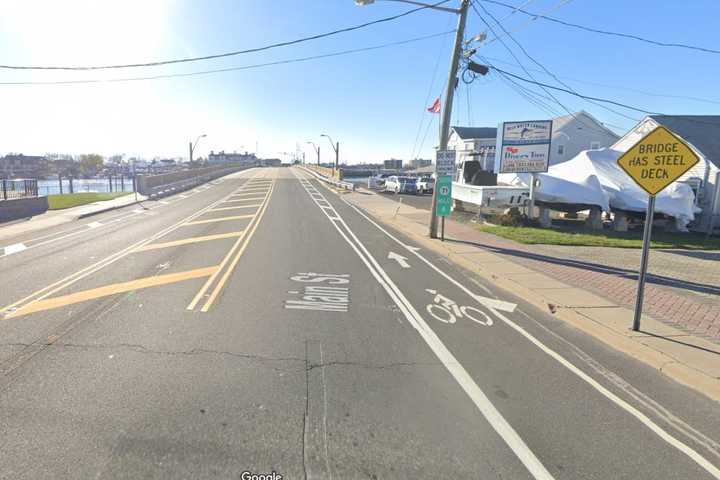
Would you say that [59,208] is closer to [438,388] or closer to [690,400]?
[438,388]

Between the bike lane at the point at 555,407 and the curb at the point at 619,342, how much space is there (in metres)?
0.82

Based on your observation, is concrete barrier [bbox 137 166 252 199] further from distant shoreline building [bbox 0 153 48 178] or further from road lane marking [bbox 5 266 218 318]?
road lane marking [bbox 5 266 218 318]

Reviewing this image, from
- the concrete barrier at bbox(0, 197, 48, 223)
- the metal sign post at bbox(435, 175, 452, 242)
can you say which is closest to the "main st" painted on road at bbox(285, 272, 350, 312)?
the metal sign post at bbox(435, 175, 452, 242)

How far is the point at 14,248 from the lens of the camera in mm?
11188

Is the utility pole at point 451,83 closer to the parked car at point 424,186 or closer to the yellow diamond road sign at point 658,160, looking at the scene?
the yellow diamond road sign at point 658,160

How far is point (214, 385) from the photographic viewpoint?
13.2 ft

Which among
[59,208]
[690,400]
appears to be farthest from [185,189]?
[690,400]

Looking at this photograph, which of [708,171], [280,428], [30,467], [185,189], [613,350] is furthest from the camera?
[185,189]

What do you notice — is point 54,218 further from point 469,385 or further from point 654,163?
point 654,163

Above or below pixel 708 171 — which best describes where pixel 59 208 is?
below

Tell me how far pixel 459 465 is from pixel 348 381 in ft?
4.91

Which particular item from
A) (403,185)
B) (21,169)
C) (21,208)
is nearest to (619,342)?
(21,208)

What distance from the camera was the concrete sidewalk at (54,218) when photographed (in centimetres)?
1441

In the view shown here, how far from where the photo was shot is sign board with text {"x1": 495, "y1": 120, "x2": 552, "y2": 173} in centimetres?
1748
